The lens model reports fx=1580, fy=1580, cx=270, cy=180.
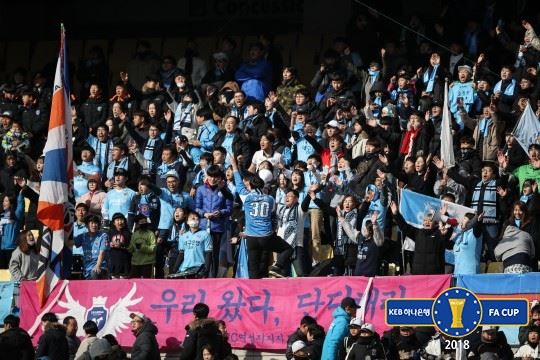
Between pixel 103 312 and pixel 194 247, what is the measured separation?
1602 millimetres

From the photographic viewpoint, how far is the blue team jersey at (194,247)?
22.8m

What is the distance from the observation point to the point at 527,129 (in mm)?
23609

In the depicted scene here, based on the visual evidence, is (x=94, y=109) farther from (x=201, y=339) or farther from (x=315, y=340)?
(x=315, y=340)

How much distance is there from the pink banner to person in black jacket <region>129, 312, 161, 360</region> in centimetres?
120

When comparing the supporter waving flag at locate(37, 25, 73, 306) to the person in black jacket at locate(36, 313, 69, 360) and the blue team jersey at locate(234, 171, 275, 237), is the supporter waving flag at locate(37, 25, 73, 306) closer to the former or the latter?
the person in black jacket at locate(36, 313, 69, 360)

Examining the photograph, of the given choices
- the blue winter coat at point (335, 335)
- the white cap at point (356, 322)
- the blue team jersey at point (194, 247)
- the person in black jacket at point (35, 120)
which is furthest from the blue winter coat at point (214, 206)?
the person in black jacket at point (35, 120)

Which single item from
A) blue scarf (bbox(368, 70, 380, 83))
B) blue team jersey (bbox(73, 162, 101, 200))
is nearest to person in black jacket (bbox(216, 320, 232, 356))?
blue team jersey (bbox(73, 162, 101, 200))

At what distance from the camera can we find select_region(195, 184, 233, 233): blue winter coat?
76.2 ft

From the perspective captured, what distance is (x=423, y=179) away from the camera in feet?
75.4

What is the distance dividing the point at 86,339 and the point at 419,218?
4.92m

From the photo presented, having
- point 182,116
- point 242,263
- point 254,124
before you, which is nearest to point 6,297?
point 242,263

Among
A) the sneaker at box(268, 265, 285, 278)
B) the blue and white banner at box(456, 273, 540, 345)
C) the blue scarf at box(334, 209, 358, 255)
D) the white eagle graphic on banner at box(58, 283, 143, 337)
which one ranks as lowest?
the white eagle graphic on banner at box(58, 283, 143, 337)

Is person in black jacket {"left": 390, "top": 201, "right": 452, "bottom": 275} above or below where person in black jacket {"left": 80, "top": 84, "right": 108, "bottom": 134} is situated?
below

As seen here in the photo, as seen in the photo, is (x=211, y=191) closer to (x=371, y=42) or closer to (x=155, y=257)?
(x=155, y=257)
